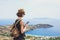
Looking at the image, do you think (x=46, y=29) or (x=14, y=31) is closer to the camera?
(x=14, y=31)

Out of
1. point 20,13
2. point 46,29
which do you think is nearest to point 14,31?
point 20,13

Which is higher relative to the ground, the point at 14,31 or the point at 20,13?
the point at 20,13

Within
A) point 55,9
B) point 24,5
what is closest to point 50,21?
point 55,9

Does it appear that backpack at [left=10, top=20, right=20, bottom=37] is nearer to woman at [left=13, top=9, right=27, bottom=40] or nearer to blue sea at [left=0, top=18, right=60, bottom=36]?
woman at [left=13, top=9, right=27, bottom=40]

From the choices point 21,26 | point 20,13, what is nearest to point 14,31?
point 21,26

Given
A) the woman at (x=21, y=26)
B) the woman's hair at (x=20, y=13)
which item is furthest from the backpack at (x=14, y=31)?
the woman's hair at (x=20, y=13)

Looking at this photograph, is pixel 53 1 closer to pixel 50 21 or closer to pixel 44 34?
pixel 50 21

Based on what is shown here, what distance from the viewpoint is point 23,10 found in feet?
9.80

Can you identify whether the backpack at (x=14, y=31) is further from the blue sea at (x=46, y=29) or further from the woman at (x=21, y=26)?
the blue sea at (x=46, y=29)

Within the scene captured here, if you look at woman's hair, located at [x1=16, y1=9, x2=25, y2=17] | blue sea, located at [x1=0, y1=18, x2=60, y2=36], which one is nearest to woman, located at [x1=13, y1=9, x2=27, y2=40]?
woman's hair, located at [x1=16, y1=9, x2=25, y2=17]

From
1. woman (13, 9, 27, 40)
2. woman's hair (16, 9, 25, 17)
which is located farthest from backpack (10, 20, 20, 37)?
woman's hair (16, 9, 25, 17)

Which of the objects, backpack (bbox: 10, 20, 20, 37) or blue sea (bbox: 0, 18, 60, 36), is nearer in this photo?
backpack (bbox: 10, 20, 20, 37)

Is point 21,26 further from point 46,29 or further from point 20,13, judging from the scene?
point 46,29

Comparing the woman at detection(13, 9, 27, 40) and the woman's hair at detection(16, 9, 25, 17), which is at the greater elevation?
the woman's hair at detection(16, 9, 25, 17)
